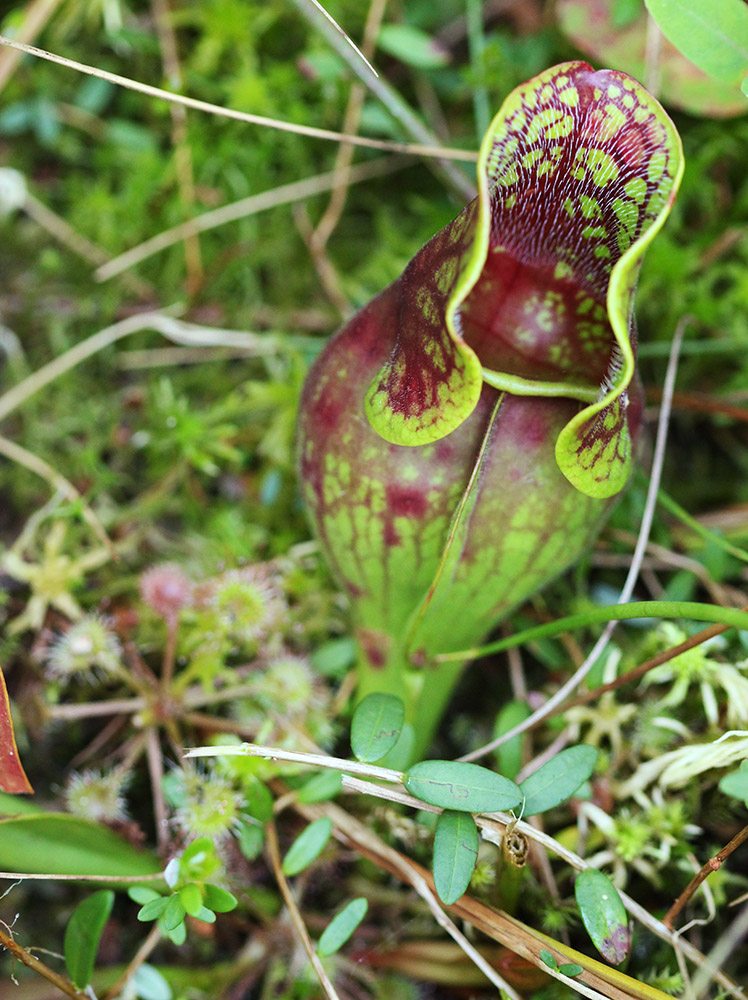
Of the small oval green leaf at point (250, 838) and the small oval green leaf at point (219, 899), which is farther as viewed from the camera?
the small oval green leaf at point (250, 838)

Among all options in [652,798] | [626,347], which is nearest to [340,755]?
[652,798]

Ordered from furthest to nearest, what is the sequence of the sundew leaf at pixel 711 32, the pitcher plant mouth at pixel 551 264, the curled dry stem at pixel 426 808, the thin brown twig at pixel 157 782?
the thin brown twig at pixel 157 782
the sundew leaf at pixel 711 32
the curled dry stem at pixel 426 808
the pitcher plant mouth at pixel 551 264

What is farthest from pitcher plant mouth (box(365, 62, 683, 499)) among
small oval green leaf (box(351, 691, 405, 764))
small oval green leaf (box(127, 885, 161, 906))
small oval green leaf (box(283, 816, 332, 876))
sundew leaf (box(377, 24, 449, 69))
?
sundew leaf (box(377, 24, 449, 69))

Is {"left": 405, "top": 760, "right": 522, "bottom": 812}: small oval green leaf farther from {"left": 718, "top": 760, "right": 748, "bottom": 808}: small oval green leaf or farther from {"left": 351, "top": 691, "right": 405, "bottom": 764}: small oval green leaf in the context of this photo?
{"left": 718, "top": 760, "right": 748, "bottom": 808}: small oval green leaf

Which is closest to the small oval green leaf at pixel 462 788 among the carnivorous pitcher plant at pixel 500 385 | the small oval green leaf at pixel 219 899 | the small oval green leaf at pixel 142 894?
the carnivorous pitcher plant at pixel 500 385

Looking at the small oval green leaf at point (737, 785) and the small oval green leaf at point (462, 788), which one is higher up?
the small oval green leaf at point (737, 785)

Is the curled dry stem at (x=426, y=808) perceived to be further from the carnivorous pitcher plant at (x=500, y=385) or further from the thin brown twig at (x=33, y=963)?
the thin brown twig at (x=33, y=963)
